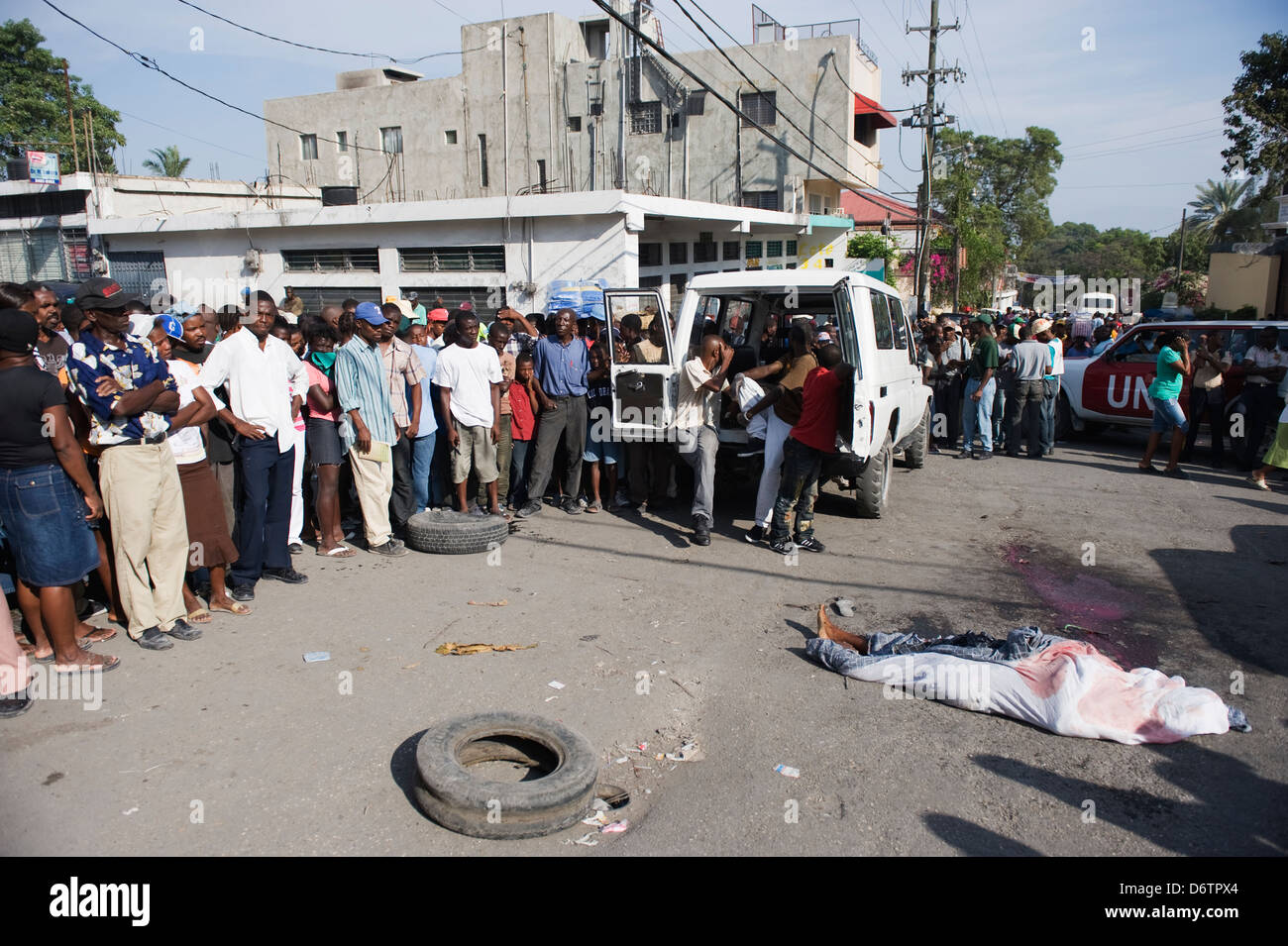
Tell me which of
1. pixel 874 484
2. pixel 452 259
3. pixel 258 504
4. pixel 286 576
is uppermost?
pixel 452 259

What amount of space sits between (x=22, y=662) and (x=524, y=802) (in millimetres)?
2795

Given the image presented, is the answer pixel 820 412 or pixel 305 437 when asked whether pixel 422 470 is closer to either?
pixel 305 437

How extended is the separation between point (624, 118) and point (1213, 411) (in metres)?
28.6

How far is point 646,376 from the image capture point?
752 cm

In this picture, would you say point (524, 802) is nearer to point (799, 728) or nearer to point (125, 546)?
point (799, 728)

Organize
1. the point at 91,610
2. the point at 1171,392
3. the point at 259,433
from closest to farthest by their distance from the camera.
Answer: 1. the point at 91,610
2. the point at 259,433
3. the point at 1171,392

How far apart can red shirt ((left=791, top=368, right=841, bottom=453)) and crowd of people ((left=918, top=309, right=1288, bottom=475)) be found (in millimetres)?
5609

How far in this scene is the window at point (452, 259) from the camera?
16.3 metres

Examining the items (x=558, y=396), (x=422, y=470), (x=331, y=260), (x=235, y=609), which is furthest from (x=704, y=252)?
(x=235, y=609)

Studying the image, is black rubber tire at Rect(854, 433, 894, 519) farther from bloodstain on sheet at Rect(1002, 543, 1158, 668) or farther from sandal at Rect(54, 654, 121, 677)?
sandal at Rect(54, 654, 121, 677)

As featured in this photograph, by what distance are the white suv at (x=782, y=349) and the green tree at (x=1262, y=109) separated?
64.0 ft

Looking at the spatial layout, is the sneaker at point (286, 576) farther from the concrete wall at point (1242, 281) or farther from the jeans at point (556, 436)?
the concrete wall at point (1242, 281)

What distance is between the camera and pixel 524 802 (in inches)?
128

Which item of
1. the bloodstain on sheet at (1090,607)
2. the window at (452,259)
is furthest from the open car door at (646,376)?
the window at (452,259)
